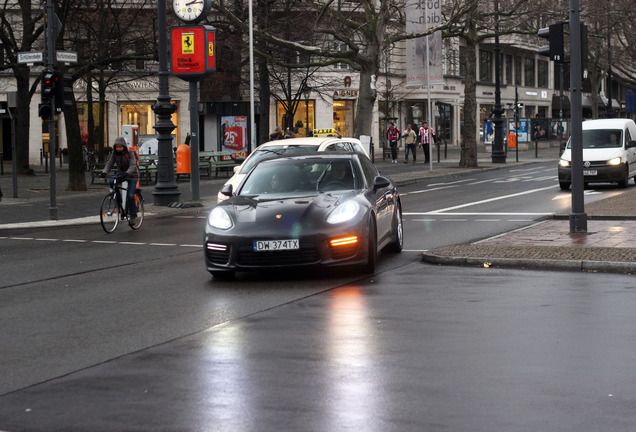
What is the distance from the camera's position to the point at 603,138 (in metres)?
28.8

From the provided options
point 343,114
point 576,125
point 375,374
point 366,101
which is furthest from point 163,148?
point 343,114

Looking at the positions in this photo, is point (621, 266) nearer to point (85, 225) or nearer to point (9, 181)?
point (85, 225)

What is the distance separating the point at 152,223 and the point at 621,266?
1152cm

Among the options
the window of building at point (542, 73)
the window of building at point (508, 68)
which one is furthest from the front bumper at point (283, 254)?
the window of building at point (542, 73)

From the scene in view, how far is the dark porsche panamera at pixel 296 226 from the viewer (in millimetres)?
11391

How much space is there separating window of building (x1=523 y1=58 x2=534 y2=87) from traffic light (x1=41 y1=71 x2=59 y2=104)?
7007cm

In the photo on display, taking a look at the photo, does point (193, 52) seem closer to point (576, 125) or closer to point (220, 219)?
point (576, 125)

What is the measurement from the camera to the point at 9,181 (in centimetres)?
3628

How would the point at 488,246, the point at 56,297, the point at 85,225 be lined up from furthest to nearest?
the point at 85,225 < the point at 488,246 < the point at 56,297

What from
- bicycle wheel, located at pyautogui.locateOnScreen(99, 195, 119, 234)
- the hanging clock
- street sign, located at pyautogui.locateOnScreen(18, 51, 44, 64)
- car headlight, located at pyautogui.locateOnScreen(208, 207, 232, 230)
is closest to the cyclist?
bicycle wheel, located at pyautogui.locateOnScreen(99, 195, 119, 234)

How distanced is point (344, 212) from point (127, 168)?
8755 millimetres

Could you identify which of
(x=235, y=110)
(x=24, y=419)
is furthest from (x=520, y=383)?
(x=235, y=110)

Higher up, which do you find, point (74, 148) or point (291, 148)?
point (74, 148)

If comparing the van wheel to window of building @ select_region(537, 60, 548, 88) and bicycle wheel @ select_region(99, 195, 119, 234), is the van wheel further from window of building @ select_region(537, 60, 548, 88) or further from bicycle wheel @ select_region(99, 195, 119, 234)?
window of building @ select_region(537, 60, 548, 88)
